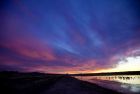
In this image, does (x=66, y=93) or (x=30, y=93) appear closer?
(x=66, y=93)

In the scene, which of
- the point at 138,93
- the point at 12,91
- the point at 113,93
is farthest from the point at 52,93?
the point at 138,93

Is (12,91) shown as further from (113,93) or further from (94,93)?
(113,93)

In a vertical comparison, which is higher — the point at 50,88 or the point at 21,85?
the point at 21,85

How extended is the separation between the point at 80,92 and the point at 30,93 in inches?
176

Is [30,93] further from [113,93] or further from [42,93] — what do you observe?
[113,93]

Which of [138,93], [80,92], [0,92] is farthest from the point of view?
[138,93]

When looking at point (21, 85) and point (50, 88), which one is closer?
point (50, 88)

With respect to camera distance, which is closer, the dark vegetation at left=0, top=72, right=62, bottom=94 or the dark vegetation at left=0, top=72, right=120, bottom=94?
the dark vegetation at left=0, top=72, right=120, bottom=94

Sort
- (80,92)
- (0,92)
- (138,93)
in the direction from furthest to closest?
(138,93) < (80,92) < (0,92)

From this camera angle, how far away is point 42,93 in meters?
14.6

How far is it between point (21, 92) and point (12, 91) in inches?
30.6

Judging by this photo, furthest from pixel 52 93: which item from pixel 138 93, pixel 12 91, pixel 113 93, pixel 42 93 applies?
pixel 138 93

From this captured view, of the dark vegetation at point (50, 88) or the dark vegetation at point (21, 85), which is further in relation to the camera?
the dark vegetation at point (21, 85)

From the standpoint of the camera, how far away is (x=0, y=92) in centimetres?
1324
